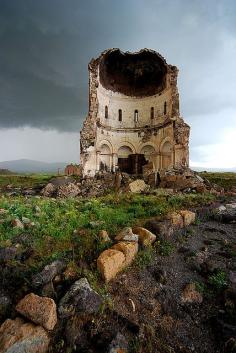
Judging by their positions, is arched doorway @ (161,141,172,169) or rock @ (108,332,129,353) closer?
rock @ (108,332,129,353)

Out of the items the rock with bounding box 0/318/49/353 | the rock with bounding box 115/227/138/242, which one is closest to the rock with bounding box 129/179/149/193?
the rock with bounding box 115/227/138/242

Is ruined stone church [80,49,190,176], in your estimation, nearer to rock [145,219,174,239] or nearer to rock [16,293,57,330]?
rock [145,219,174,239]

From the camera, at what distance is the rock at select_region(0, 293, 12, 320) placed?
4.63m

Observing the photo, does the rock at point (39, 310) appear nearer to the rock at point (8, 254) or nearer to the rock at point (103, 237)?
the rock at point (8, 254)

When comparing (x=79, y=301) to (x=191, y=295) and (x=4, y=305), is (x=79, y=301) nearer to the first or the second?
(x=4, y=305)

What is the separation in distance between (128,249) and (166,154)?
807 inches

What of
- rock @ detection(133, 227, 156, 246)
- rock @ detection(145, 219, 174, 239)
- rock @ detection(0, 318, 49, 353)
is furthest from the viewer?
rock @ detection(145, 219, 174, 239)

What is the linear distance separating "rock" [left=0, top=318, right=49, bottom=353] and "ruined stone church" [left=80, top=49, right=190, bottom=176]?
18856 mm

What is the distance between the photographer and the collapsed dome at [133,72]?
25.4 metres

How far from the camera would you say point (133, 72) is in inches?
1048

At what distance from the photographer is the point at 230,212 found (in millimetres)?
9148

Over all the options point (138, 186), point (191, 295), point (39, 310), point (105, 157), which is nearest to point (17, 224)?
point (39, 310)

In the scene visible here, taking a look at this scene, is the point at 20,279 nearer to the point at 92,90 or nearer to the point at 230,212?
the point at 230,212

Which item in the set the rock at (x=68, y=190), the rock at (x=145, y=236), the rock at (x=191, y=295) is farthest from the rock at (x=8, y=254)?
the rock at (x=68, y=190)
